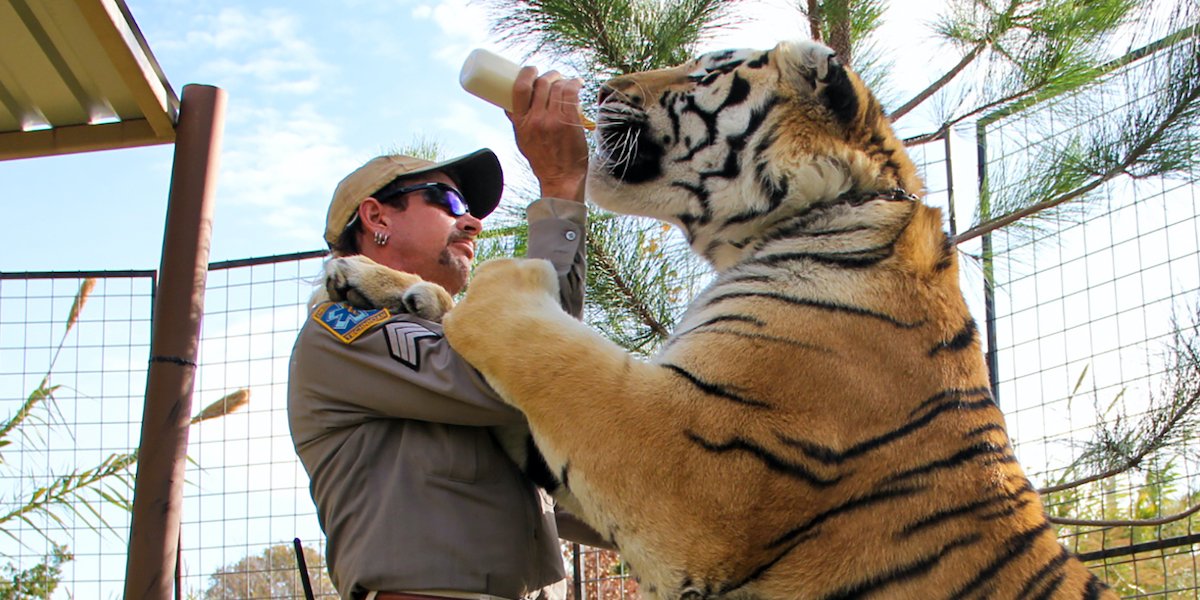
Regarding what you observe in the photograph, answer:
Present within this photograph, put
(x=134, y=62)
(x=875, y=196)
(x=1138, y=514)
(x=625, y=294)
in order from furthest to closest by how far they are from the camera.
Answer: (x=1138, y=514)
(x=625, y=294)
(x=134, y=62)
(x=875, y=196)

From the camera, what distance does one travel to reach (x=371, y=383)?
7.53ft

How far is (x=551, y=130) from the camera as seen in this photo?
2.51 m

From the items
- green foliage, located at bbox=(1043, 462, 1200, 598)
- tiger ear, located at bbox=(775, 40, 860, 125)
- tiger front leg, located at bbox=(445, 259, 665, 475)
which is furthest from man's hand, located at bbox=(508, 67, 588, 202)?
green foliage, located at bbox=(1043, 462, 1200, 598)

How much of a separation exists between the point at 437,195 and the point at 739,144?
0.76m

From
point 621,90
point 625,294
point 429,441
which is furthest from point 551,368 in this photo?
point 625,294

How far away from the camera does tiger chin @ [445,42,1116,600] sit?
2035 mm

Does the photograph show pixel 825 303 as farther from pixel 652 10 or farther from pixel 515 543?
pixel 652 10

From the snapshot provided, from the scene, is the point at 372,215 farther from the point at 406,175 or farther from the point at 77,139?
the point at 77,139

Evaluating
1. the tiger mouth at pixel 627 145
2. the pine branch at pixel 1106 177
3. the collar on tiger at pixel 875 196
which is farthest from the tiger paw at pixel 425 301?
the pine branch at pixel 1106 177

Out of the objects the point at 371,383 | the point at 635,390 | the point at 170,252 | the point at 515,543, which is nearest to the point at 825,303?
the point at 635,390

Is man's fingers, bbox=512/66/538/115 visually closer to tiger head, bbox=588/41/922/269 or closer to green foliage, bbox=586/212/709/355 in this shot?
tiger head, bbox=588/41/922/269

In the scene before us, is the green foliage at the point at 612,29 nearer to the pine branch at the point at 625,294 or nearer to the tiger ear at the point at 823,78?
the pine branch at the point at 625,294

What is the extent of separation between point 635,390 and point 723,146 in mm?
778

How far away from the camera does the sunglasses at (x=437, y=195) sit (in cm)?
278
